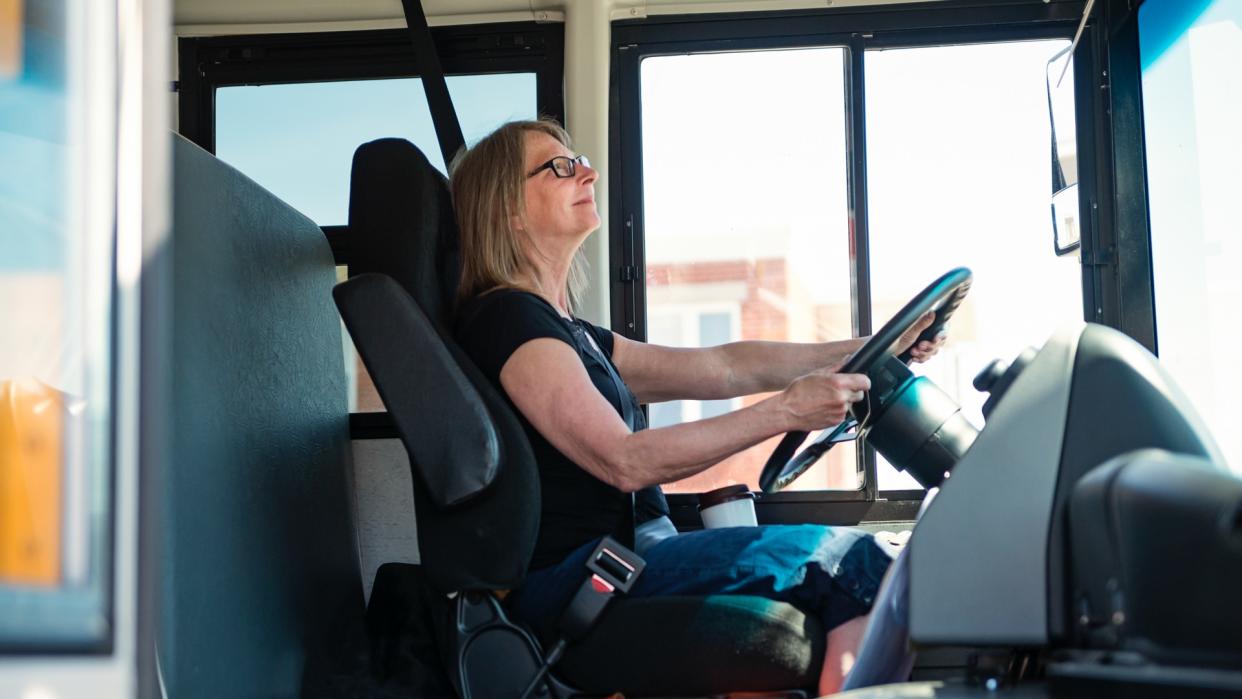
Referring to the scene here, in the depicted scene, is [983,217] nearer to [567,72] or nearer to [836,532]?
[567,72]

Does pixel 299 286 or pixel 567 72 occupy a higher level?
pixel 567 72

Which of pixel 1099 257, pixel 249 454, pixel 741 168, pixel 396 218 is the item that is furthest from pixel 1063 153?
pixel 249 454

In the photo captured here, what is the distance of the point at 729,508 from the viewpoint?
7.23ft

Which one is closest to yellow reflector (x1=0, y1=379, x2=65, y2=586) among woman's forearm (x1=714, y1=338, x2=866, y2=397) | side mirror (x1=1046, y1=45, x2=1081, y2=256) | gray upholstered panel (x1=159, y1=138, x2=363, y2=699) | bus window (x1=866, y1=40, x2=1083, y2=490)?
gray upholstered panel (x1=159, y1=138, x2=363, y2=699)

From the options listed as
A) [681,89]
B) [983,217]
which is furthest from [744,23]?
[983,217]

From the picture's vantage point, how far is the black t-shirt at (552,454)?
76.5 inches

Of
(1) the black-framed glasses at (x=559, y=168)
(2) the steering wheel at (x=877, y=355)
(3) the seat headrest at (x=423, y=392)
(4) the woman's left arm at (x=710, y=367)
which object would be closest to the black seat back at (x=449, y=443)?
(3) the seat headrest at (x=423, y=392)

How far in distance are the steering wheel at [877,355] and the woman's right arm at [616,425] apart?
5 centimetres

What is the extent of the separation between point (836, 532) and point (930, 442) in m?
0.20

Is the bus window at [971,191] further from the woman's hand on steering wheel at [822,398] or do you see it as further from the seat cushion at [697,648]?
the seat cushion at [697,648]

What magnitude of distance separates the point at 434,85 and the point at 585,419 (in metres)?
1.07

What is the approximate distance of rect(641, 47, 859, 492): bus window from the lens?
2.75 metres

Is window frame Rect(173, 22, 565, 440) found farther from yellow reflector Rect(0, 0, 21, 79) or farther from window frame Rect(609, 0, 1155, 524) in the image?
yellow reflector Rect(0, 0, 21, 79)

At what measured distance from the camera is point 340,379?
2.52 m
